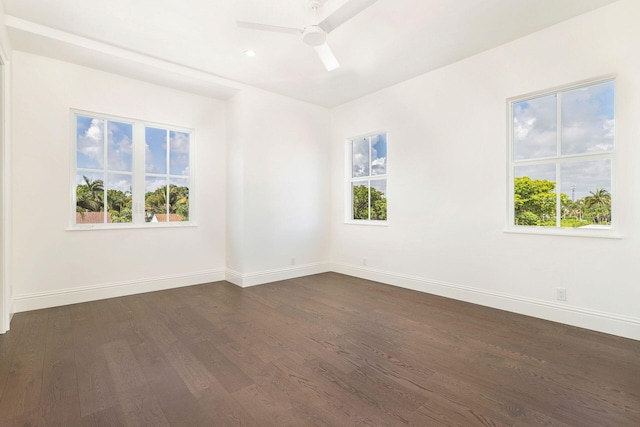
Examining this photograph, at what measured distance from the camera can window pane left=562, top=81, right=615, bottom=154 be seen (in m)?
2.86

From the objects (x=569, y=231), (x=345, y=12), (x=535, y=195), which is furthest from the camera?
(x=535, y=195)

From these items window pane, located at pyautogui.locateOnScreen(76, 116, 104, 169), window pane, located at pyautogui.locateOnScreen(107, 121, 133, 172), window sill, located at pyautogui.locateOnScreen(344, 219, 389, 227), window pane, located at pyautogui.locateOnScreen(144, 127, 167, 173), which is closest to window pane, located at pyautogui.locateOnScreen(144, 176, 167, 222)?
window pane, located at pyautogui.locateOnScreen(144, 127, 167, 173)

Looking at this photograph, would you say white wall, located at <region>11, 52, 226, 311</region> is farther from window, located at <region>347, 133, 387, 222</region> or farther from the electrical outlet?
the electrical outlet

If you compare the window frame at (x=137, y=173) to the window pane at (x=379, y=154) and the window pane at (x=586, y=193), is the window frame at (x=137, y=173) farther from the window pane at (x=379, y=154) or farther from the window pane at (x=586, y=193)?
the window pane at (x=586, y=193)

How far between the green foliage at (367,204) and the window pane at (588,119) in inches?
92.9

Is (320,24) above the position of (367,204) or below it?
above

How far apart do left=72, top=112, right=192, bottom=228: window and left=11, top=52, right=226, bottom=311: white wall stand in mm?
140

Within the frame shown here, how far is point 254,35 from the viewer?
313 cm

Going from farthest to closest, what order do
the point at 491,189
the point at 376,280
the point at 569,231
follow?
the point at 376,280 < the point at 491,189 < the point at 569,231

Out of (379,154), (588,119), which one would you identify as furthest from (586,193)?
(379,154)

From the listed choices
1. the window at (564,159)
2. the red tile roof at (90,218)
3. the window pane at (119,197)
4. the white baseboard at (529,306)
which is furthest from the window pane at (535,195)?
the red tile roof at (90,218)

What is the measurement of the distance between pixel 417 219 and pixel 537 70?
2118 mm

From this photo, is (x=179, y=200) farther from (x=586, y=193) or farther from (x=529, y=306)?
(x=586, y=193)

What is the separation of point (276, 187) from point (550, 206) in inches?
140
